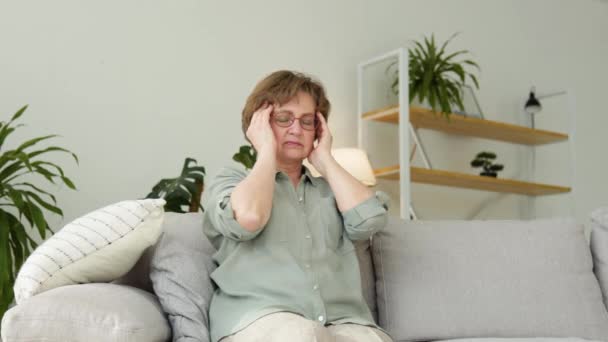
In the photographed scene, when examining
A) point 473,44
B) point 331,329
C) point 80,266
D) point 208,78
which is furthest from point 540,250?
point 473,44

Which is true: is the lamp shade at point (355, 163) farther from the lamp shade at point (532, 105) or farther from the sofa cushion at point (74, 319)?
the sofa cushion at point (74, 319)

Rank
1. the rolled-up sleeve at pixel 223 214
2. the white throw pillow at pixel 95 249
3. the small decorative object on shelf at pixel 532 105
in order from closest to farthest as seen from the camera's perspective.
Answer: the white throw pillow at pixel 95 249 < the rolled-up sleeve at pixel 223 214 < the small decorative object on shelf at pixel 532 105

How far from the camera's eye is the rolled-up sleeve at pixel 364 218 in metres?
1.88

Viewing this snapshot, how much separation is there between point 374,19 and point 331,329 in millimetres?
2941

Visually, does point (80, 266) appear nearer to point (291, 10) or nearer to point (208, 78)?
point (208, 78)

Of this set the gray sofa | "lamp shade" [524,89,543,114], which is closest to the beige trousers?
the gray sofa

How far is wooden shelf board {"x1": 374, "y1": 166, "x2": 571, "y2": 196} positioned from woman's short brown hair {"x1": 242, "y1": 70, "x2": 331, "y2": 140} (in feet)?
6.56

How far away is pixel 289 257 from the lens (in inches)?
70.0

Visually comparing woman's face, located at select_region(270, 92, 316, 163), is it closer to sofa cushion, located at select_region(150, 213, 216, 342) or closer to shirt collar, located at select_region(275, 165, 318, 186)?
shirt collar, located at select_region(275, 165, 318, 186)

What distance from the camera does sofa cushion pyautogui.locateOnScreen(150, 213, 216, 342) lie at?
170 cm

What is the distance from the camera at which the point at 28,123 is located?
126 inches

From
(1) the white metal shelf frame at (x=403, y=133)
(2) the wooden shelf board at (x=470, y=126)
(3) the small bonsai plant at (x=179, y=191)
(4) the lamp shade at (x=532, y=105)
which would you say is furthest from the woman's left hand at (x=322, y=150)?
(4) the lamp shade at (x=532, y=105)

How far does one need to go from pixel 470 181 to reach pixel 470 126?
0.34 m

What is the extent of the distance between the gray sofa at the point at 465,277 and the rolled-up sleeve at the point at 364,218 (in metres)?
0.22
